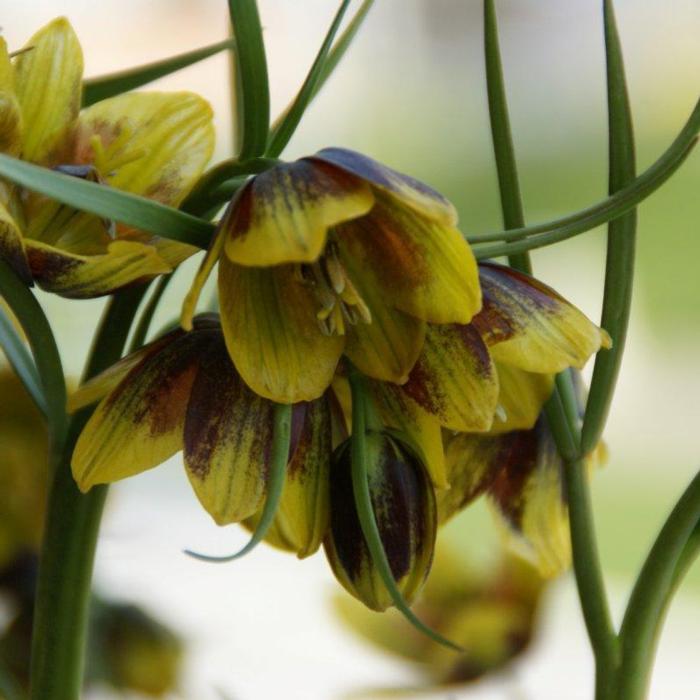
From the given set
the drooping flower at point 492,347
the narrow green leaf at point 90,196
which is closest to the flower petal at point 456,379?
the drooping flower at point 492,347

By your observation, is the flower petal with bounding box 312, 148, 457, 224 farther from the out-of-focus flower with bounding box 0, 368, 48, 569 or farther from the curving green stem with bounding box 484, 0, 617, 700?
the out-of-focus flower with bounding box 0, 368, 48, 569

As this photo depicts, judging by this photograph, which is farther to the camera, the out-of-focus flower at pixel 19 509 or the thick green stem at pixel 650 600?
the out-of-focus flower at pixel 19 509

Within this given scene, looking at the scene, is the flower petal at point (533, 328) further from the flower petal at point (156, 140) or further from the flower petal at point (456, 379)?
the flower petal at point (156, 140)

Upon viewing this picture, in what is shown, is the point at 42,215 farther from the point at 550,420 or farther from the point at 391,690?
the point at 391,690

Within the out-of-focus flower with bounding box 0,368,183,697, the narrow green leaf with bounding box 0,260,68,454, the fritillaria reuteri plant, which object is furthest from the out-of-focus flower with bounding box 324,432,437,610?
the out-of-focus flower with bounding box 0,368,183,697

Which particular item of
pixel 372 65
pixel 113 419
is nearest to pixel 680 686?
pixel 372 65

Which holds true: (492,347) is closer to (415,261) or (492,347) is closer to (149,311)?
(415,261)

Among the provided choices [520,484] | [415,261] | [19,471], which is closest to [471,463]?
[520,484]
